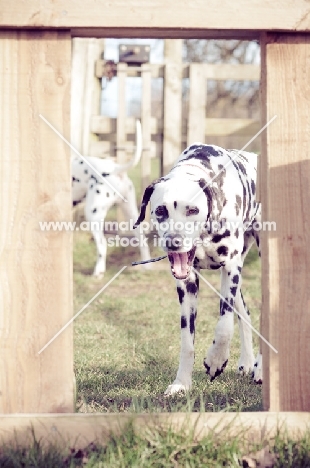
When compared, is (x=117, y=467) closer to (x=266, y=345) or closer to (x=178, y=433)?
(x=178, y=433)

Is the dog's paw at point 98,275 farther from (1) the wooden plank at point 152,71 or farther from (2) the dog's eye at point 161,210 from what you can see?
(2) the dog's eye at point 161,210

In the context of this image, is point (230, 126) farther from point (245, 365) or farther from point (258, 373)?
point (258, 373)

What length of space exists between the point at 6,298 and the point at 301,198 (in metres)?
1.26

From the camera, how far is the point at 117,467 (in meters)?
2.71

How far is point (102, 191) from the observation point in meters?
10.7

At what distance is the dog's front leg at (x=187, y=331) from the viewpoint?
14.2 ft

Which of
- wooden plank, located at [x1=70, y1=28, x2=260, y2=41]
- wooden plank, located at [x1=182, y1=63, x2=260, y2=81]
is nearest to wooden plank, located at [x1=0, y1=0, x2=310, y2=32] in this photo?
wooden plank, located at [x1=70, y1=28, x2=260, y2=41]

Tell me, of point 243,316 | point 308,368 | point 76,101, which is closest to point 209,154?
point 243,316

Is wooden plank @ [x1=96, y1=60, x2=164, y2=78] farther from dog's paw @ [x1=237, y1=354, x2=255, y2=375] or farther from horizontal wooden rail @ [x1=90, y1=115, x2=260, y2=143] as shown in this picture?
dog's paw @ [x1=237, y1=354, x2=255, y2=375]

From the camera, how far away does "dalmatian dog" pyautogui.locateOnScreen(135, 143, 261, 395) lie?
407 cm

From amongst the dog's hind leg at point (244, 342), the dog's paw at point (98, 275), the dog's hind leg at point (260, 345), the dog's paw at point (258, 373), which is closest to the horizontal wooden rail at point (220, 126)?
the dog's paw at point (98, 275)

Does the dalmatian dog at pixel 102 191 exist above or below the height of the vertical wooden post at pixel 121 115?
below

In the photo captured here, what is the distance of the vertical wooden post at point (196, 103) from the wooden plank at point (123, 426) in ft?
29.2

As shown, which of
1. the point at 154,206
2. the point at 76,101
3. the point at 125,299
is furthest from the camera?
the point at 76,101
